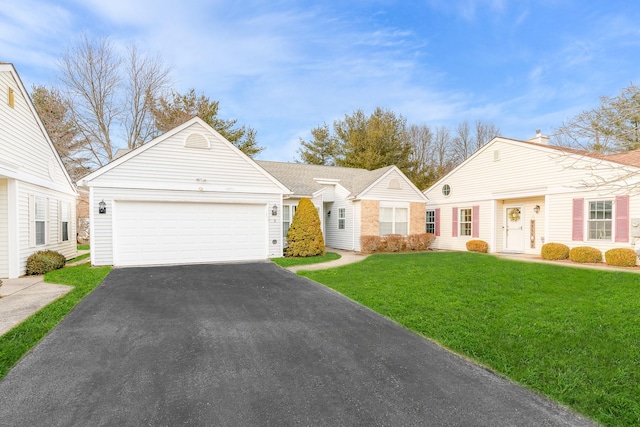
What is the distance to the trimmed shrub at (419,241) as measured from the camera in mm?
16156

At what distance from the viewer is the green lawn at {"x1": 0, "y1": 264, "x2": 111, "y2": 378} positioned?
3.89 m

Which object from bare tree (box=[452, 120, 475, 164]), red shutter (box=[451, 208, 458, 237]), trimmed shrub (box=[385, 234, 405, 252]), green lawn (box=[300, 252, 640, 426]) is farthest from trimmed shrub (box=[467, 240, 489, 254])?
bare tree (box=[452, 120, 475, 164])

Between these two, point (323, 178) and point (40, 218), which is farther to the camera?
point (323, 178)

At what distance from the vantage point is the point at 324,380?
3332 mm

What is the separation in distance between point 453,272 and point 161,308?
24.4ft

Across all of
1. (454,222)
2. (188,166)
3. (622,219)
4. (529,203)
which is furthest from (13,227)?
(622,219)

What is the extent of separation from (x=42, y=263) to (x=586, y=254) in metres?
17.7

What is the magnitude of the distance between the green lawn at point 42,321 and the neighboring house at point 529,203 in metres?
12.7

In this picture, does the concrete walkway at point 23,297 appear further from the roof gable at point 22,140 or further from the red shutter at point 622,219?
the red shutter at point 622,219

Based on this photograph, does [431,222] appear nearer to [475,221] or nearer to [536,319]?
[475,221]

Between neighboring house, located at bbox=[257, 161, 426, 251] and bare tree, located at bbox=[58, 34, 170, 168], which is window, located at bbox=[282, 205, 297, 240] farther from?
bare tree, located at bbox=[58, 34, 170, 168]

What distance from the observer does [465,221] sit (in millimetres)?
16469

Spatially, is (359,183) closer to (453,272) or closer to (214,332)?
(453,272)

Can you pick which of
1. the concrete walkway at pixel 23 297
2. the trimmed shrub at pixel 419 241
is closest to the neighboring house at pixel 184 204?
the concrete walkway at pixel 23 297
